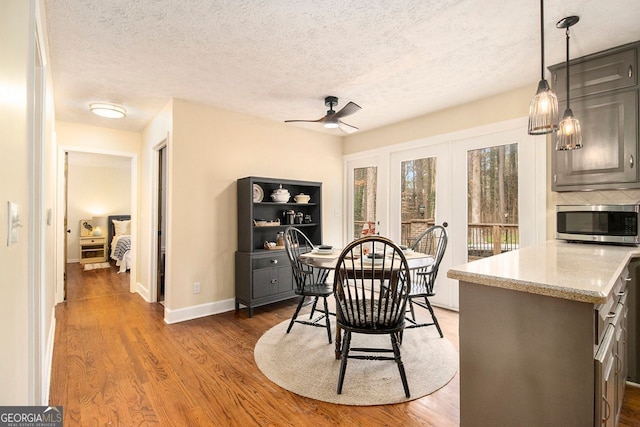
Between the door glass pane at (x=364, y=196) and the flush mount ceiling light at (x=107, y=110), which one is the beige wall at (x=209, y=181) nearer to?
the flush mount ceiling light at (x=107, y=110)

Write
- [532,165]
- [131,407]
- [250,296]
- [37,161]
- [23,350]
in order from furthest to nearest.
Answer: [250,296] < [532,165] < [131,407] < [37,161] < [23,350]

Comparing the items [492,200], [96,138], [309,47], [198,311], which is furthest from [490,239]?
[96,138]

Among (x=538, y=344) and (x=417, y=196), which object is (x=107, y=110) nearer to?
(x=417, y=196)

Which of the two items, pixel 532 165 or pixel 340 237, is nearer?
pixel 532 165

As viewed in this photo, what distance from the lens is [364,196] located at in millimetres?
5012

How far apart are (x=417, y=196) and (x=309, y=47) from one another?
251 centimetres

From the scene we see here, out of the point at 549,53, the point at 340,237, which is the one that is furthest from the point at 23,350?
the point at 340,237

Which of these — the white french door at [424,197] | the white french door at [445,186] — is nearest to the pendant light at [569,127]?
the white french door at [445,186]

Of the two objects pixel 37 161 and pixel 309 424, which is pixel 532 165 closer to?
pixel 309 424

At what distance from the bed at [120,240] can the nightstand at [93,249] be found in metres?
0.16

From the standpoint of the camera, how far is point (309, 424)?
1.79 metres

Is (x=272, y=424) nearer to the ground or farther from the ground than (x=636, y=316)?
nearer to the ground

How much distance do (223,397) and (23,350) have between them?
123 cm

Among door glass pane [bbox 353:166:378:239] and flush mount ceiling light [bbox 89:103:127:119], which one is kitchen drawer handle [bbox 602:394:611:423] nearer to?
door glass pane [bbox 353:166:378:239]
